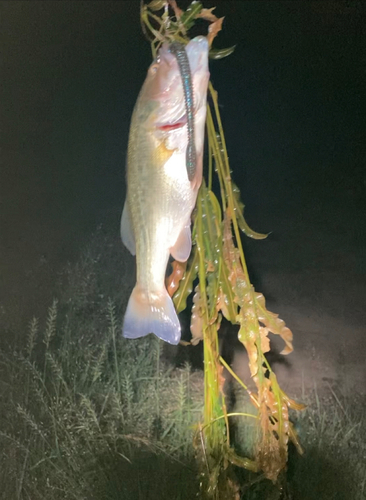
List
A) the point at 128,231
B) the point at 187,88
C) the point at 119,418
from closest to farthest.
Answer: the point at 187,88, the point at 128,231, the point at 119,418

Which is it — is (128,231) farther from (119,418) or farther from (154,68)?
(119,418)

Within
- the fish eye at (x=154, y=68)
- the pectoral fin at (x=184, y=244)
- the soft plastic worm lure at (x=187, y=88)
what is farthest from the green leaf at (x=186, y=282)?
the fish eye at (x=154, y=68)

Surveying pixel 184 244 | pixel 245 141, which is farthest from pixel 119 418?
pixel 245 141

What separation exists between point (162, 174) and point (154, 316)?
0.77ft

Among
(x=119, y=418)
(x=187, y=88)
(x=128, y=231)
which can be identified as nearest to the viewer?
(x=187, y=88)

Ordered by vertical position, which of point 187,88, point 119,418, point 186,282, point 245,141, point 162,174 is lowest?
point 119,418

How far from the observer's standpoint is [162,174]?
703 mm

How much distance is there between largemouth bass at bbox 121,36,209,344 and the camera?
0.67 m

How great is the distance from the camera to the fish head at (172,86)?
663mm

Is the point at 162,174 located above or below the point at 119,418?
above

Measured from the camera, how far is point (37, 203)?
1030 millimetres

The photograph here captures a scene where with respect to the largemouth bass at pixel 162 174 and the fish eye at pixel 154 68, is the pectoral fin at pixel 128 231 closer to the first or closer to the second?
the largemouth bass at pixel 162 174

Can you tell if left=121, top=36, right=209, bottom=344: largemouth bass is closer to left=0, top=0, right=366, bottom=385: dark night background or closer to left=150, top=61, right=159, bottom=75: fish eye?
left=150, top=61, right=159, bottom=75: fish eye

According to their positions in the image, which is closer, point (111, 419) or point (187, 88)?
point (187, 88)
